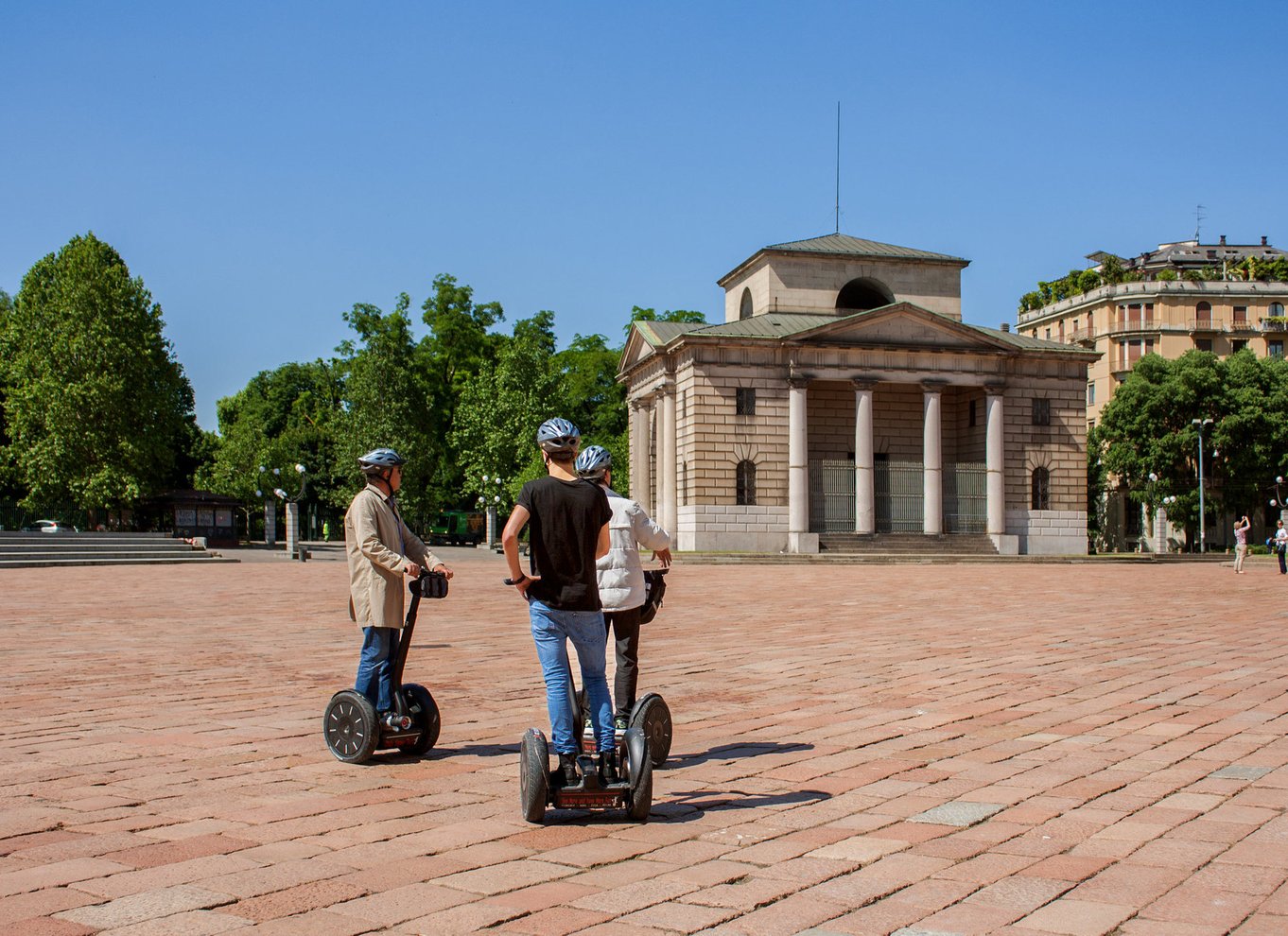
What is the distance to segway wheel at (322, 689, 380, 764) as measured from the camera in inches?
272

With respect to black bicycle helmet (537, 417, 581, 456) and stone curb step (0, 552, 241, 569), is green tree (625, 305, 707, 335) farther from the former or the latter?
black bicycle helmet (537, 417, 581, 456)

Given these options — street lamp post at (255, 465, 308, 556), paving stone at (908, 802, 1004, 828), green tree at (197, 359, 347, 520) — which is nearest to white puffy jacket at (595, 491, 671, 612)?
paving stone at (908, 802, 1004, 828)

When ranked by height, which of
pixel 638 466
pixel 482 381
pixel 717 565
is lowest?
pixel 717 565

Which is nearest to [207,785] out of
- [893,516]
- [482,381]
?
[893,516]

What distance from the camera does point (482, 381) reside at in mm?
65250

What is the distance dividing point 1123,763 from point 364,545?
4.39 m

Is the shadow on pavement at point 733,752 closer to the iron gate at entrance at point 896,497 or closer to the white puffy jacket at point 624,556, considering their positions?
the white puffy jacket at point 624,556

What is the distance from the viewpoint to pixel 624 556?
660cm

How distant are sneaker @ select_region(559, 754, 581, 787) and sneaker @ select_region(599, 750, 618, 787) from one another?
0.13 meters

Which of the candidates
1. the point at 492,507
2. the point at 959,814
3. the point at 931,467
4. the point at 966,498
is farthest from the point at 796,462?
the point at 959,814

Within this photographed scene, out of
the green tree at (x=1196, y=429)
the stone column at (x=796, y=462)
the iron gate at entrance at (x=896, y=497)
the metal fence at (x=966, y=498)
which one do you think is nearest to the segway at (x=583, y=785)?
the stone column at (x=796, y=462)

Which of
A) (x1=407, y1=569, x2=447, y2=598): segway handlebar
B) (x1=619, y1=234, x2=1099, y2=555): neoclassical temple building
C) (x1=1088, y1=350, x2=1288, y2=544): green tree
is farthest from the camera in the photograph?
(x1=1088, y1=350, x2=1288, y2=544): green tree

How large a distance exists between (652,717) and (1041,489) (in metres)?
45.8

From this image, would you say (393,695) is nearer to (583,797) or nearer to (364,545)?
(364,545)
